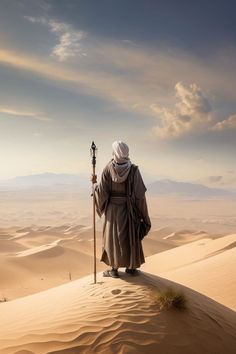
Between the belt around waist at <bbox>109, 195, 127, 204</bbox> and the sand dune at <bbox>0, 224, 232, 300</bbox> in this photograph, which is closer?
the belt around waist at <bbox>109, 195, 127, 204</bbox>

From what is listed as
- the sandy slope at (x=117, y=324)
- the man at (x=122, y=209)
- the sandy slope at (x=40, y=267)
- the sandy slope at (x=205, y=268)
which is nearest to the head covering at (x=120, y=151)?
the man at (x=122, y=209)

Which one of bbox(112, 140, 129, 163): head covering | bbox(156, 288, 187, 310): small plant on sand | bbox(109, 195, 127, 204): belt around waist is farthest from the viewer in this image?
bbox(109, 195, 127, 204): belt around waist

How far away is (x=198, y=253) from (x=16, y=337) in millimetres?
16469

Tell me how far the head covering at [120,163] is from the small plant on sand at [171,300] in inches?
84.1

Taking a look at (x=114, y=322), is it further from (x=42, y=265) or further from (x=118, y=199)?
(x=42, y=265)

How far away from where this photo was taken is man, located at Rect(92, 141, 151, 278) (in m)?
7.31

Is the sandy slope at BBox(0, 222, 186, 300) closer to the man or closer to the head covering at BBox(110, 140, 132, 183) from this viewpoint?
the man

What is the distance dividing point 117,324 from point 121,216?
6.42 ft

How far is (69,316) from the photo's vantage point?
259 inches

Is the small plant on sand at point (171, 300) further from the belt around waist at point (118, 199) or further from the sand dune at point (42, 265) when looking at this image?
the sand dune at point (42, 265)

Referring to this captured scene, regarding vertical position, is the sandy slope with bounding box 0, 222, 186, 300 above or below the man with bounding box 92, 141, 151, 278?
below

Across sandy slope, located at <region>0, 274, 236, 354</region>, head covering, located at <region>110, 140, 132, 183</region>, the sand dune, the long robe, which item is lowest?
the sand dune

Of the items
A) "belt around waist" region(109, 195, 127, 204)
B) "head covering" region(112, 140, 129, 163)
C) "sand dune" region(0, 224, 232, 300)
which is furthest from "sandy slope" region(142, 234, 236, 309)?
"head covering" region(112, 140, 129, 163)

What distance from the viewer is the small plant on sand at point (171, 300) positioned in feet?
21.9
